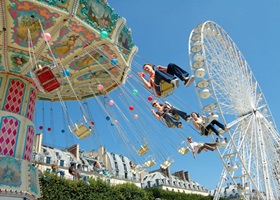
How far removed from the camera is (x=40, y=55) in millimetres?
10172

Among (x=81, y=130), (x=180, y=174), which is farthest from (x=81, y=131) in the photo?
(x=180, y=174)

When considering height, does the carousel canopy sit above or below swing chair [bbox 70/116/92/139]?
above

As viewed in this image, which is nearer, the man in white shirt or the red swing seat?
the red swing seat

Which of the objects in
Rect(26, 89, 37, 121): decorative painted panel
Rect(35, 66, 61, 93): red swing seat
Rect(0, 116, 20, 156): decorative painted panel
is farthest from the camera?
Rect(26, 89, 37, 121): decorative painted panel

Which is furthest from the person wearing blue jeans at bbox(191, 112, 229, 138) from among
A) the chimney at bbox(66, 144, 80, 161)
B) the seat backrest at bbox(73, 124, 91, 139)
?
the chimney at bbox(66, 144, 80, 161)

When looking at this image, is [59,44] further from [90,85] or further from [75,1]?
[90,85]

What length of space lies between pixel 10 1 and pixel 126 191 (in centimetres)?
1812

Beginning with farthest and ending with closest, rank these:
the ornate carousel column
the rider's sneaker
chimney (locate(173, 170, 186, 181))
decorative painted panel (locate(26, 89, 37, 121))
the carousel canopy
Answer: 1. chimney (locate(173, 170, 186, 181))
2. decorative painted panel (locate(26, 89, 37, 121))
3. the rider's sneaker
4. the ornate carousel column
5. the carousel canopy

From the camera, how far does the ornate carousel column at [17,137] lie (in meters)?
9.16

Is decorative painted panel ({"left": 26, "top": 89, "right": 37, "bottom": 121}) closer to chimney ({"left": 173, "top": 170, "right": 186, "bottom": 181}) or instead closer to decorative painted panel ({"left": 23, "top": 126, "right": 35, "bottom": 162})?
decorative painted panel ({"left": 23, "top": 126, "right": 35, "bottom": 162})

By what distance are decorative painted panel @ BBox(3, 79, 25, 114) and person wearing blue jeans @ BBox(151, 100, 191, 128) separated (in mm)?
4306

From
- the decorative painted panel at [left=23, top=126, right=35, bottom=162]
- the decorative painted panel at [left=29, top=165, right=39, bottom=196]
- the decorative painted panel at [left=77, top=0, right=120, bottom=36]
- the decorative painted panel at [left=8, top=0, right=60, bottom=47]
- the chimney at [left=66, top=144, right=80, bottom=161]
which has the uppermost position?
the chimney at [left=66, top=144, right=80, bottom=161]

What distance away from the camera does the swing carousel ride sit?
27.5 feet

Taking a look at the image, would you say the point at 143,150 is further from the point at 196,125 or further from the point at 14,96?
the point at 14,96
